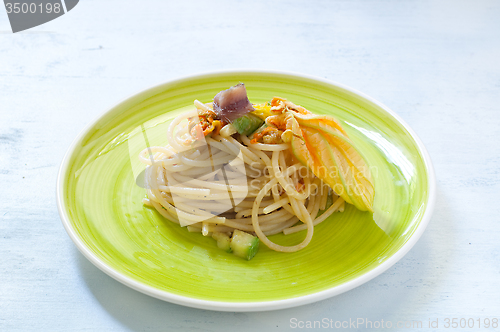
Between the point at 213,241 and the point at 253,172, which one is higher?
the point at 253,172

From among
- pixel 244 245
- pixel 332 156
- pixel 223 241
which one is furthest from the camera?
pixel 332 156

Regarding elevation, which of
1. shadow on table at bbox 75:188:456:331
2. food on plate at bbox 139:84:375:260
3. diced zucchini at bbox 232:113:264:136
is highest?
diced zucchini at bbox 232:113:264:136

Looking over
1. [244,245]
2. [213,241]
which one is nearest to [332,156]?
[244,245]

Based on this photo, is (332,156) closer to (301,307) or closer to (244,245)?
(244,245)

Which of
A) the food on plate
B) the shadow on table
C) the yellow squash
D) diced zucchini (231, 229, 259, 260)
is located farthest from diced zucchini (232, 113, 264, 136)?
the shadow on table

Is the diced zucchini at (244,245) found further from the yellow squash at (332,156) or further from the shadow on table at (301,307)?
the yellow squash at (332,156)

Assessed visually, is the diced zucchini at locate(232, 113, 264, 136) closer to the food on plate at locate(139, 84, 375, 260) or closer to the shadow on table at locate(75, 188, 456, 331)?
the food on plate at locate(139, 84, 375, 260)

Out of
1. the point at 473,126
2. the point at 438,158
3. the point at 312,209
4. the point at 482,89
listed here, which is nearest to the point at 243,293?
the point at 312,209

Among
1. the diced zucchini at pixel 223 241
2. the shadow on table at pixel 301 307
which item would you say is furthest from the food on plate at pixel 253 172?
the shadow on table at pixel 301 307
